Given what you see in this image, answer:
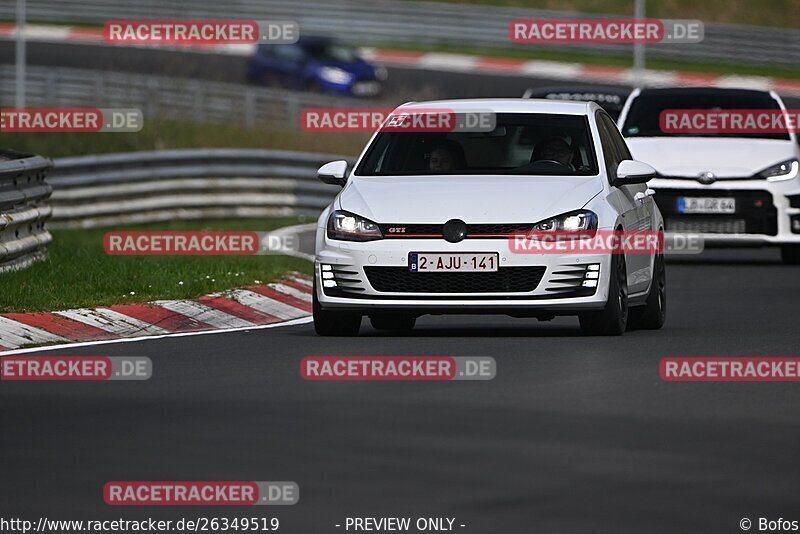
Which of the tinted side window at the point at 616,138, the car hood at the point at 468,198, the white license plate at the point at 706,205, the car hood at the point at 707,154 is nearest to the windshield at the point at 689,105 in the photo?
the car hood at the point at 707,154

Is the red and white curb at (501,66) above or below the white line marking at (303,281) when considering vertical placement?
above

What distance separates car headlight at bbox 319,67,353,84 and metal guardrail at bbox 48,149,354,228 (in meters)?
19.6

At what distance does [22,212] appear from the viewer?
54.2ft

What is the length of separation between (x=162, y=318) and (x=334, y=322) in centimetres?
141

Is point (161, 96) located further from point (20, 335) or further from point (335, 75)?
point (20, 335)

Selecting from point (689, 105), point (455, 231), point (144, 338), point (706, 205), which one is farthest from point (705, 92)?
point (144, 338)

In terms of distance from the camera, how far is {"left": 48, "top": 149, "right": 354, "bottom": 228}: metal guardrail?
26.5 meters

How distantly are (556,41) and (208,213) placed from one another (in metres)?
25.9

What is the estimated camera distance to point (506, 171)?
535 inches

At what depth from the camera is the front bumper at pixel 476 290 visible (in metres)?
12.8

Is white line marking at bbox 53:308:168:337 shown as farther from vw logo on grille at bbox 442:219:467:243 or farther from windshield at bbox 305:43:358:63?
windshield at bbox 305:43:358:63

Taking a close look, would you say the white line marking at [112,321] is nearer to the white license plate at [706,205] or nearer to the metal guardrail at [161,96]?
the white license plate at [706,205]

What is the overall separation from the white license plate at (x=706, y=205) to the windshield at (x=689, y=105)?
110cm

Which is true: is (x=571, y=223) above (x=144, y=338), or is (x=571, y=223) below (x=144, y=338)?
above
